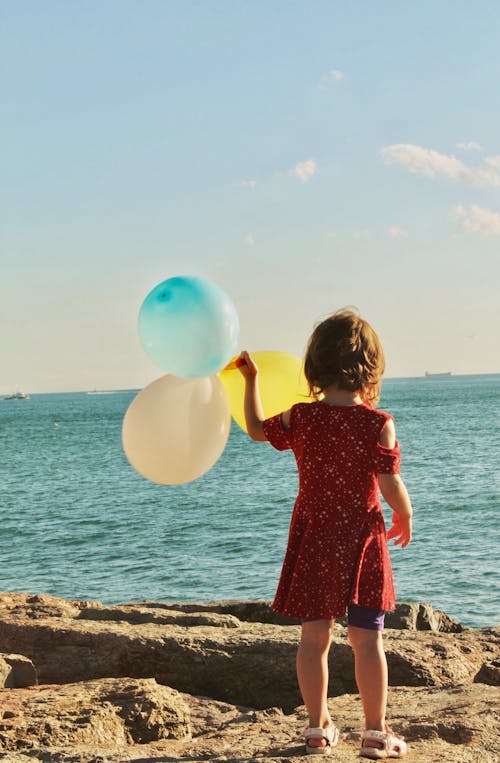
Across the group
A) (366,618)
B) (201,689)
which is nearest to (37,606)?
(201,689)

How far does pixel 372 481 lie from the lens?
3.75 m

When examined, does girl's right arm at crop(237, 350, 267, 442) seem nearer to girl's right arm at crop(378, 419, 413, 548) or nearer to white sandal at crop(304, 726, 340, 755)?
girl's right arm at crop(378, 419, 413, 548)

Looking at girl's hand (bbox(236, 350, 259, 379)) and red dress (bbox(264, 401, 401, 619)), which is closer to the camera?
red dress (bbox(264, 401, 401, 619))

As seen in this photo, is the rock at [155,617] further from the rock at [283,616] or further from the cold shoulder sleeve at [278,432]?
the cold shoulder sleeve at [278,432]

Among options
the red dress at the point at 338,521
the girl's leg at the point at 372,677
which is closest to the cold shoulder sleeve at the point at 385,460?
the red dress at the point at 338,521

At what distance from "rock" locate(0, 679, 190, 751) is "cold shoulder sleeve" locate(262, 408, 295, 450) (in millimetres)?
1257

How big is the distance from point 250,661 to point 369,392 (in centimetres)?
197

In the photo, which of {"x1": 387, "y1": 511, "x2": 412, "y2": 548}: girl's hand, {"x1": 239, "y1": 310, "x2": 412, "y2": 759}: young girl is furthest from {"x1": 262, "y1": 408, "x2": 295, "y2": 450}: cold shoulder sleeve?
{"x1": 387, "y1": 511, "x2": 412, "y2": 548}: girl's hand

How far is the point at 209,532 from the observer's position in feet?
68.9

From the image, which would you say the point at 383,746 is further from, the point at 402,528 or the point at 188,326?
the point at 188,326

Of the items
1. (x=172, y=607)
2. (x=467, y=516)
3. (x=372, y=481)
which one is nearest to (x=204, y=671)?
(x=372, y=481)

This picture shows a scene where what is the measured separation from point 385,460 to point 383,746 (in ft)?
3.45

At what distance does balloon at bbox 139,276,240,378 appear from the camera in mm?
4039

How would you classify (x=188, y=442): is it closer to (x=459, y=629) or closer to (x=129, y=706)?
(x=129, y=706)
